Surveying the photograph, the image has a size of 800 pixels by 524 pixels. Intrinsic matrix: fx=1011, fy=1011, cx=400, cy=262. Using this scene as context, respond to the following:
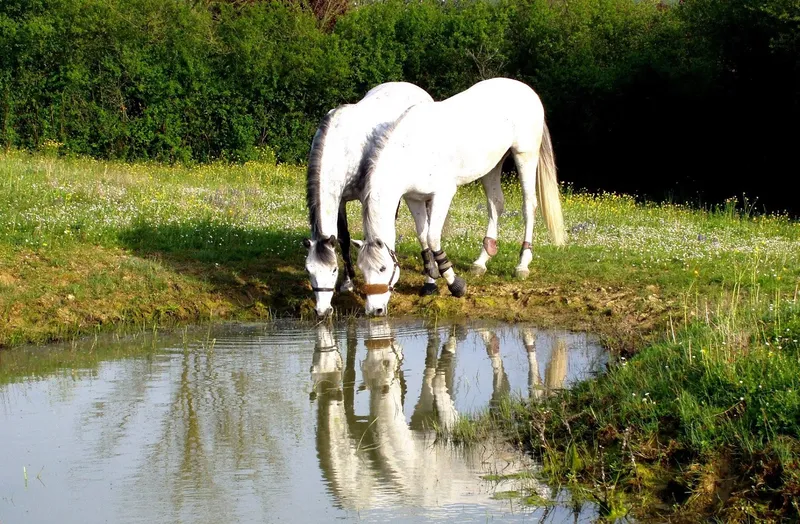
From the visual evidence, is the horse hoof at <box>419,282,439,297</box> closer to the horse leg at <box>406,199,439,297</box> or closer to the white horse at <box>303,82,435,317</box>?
the horse leg at <box>406,199,439,297</box>

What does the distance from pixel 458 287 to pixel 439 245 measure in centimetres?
45

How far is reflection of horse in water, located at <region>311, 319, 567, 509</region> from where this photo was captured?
5137 millimetres

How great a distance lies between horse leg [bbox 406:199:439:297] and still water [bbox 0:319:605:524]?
0.77 m

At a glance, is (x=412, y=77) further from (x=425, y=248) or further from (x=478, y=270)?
(x=425, y=248)

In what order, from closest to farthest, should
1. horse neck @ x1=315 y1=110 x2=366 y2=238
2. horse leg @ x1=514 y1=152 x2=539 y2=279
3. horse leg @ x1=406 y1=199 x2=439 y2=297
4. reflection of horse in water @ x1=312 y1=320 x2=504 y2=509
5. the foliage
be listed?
reflection of horse in water @ x1=312 y1=320 x2=504 y2=509, horse neck @ x1=315 y1=110 x2=366 y2=238, horse leg @ x1=406 y1=199 x2=439 y2=297, horse leg @ x1=514 y1=152 x2=539 y2=279, the foliage

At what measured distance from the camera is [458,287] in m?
9.80

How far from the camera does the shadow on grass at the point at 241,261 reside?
32.9 feet

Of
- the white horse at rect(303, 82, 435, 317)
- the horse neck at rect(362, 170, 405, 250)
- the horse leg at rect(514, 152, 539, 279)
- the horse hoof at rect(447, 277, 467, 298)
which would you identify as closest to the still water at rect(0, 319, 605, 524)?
the white horse at rect(303, 82, 435, 317)

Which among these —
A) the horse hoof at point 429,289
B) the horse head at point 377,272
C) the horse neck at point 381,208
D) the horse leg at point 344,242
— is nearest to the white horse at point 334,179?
the horse leg at point 344,242

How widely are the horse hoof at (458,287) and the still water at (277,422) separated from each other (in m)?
0.68

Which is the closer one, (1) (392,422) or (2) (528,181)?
(1) (392,422)

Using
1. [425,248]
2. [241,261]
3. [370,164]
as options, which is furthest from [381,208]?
[241,261]

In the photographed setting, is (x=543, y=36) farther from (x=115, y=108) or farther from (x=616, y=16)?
(x=115, y=108)

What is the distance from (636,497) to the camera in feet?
16.2
